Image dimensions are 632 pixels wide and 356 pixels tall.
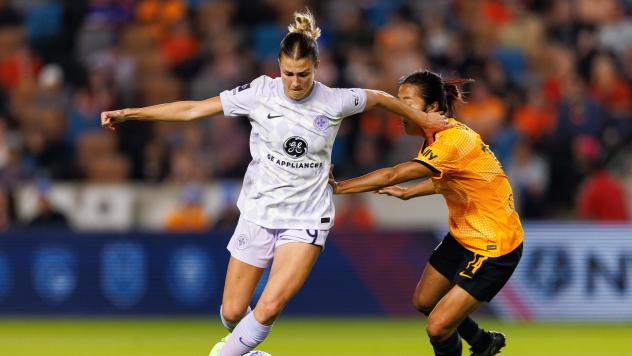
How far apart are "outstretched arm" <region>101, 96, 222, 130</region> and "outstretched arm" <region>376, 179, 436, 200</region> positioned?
4.45ft

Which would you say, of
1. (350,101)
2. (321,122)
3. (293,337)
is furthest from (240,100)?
(293,337)

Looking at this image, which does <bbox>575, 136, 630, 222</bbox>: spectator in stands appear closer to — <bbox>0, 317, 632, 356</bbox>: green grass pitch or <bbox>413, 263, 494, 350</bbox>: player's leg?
<bbox>0, 317, 632, 356</bbox>: green grass pitch

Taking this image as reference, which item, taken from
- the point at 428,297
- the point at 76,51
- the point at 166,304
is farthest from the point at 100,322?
the point at 428,297

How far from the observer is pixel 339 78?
16938mm

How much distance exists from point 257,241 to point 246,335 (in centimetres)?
67

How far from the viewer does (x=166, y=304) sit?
48.5 ft

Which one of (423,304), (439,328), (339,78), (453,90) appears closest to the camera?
(439,328)

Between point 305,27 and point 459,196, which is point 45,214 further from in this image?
point 305,27

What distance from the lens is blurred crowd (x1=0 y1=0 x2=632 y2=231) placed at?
1611cm

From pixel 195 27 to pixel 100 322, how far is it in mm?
5148

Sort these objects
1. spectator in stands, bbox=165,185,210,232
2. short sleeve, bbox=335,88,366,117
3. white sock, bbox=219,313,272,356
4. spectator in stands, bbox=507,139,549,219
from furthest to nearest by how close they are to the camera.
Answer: spectator in stands, bbox=507,139,549,219 < spectator in stands, bbox=165,185,210,232 < short sleeve, bbox=335,88,366,117 < white sock, bbox=219,313,272,356

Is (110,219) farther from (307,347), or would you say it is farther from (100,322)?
(307,347)

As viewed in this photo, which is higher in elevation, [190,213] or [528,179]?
[528,179]

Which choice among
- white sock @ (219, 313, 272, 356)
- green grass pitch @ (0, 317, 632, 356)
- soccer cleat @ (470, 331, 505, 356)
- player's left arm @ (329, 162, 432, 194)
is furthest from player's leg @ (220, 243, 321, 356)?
green grass pitch @ (0, 317, 632, 356)
